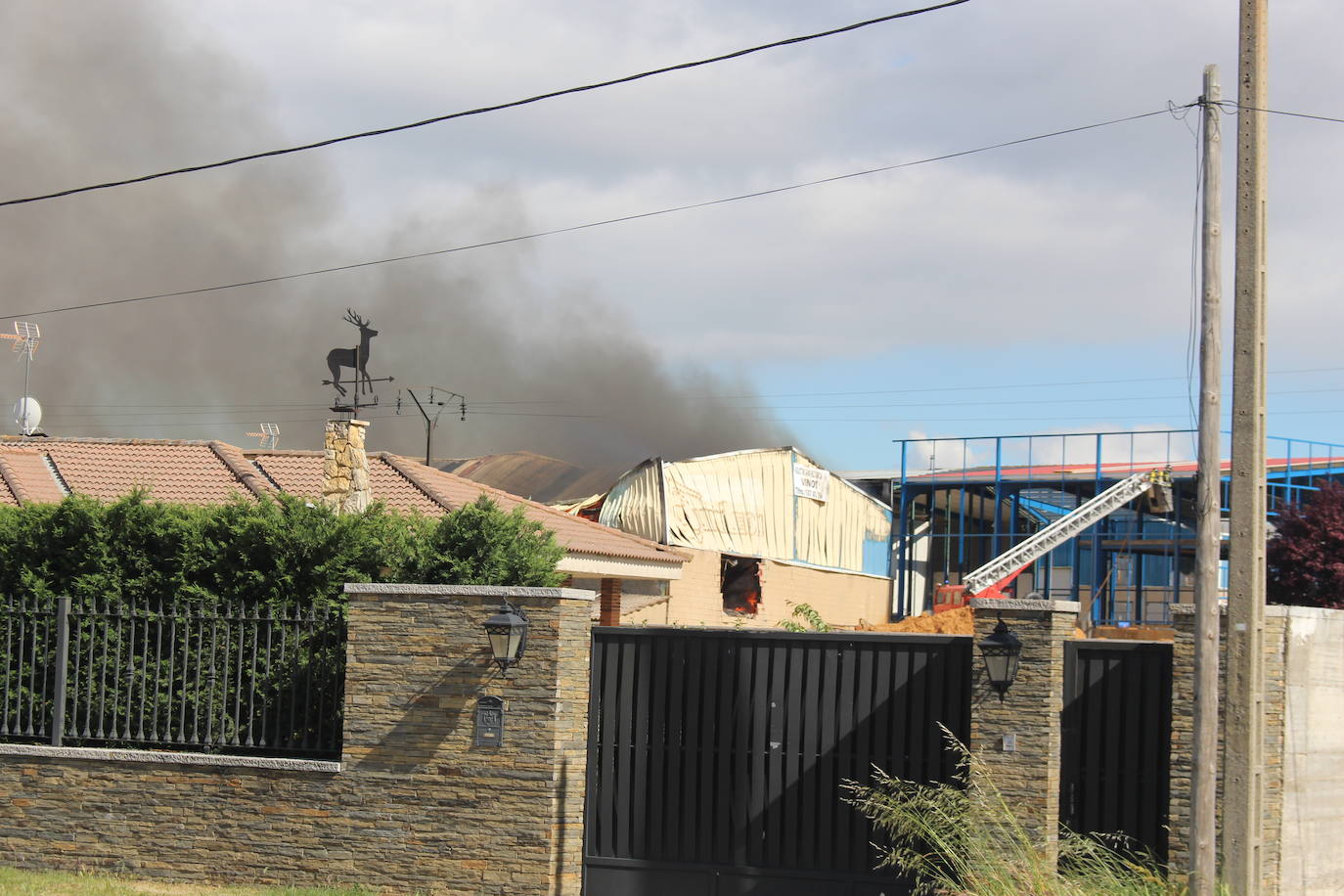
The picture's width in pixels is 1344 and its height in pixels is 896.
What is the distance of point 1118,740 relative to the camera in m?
9.35

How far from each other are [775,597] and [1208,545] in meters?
28.4

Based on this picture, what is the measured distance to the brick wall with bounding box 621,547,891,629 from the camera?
30047 mm

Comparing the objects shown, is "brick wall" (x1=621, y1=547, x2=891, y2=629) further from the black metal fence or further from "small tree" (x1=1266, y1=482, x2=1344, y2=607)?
the black metal fence

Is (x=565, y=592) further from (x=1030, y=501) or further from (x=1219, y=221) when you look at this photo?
(x=1030, y=501)

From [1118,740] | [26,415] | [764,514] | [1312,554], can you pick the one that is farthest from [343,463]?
[1312,554]

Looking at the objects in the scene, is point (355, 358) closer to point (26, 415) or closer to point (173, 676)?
point (173, 676)

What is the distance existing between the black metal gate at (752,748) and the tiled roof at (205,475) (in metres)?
10.4

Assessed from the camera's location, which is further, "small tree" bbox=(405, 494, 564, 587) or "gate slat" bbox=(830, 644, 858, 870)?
"small tree" bbox=(405, 494, 564, 587)

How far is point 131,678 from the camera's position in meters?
10.9

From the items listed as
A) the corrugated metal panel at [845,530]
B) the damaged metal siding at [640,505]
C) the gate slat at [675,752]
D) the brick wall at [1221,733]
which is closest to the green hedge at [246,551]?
the gate slat at [675,752]

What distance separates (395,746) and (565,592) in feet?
5.91

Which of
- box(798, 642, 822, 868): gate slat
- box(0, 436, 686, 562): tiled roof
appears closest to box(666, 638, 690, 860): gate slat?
box(798, 642, 822, 868): gate slat

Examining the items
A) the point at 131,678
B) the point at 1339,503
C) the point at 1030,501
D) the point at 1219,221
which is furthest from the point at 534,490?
the point at 1219,221

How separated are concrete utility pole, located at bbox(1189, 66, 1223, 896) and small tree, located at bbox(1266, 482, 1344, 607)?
1067 inches
